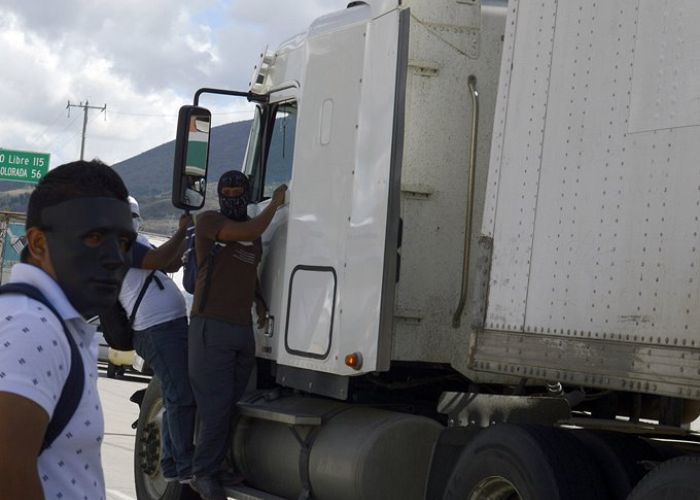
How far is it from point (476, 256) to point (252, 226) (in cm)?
159

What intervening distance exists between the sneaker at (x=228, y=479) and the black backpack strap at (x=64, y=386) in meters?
5.67

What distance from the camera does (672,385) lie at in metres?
4.75

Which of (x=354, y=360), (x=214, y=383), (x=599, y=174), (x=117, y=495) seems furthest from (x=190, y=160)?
(x=599, y=174)

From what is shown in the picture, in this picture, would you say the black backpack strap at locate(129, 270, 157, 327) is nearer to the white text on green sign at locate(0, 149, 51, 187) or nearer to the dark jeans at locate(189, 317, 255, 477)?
the dark jeans at locate(189, 317, 255, 477)

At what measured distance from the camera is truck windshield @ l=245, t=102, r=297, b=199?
8562 mm

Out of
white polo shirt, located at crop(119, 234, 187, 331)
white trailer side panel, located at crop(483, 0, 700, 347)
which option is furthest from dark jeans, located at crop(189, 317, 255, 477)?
white trailer side panel, located at crop(483, 0, 700, 347)

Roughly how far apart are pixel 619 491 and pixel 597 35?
185 centimetres

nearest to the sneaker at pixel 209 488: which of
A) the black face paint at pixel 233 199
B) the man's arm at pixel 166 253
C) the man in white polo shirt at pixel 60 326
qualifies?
the man's arm at pixel 166 253

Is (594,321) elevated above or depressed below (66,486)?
above

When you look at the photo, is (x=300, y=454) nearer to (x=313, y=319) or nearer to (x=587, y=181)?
(x=313, y=319)

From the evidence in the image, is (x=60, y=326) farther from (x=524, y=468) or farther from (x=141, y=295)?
(x=141, y=295)

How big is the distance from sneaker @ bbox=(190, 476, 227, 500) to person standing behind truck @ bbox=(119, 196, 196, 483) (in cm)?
18

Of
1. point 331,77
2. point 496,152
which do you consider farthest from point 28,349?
point 331,77

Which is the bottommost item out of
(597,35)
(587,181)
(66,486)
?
(66,486)
